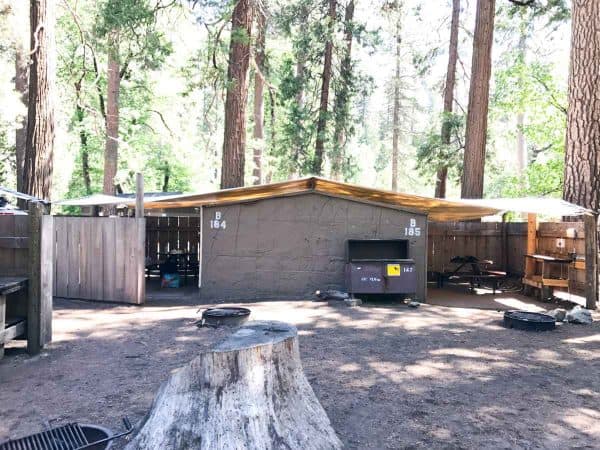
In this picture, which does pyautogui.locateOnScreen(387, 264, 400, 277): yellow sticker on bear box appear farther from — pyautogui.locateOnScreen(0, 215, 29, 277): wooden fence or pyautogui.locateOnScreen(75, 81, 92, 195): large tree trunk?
pyautogui.locateOnScreen(75, 81, 92, 195): large tree trunk

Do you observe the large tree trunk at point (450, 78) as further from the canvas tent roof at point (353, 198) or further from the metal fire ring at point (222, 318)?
the metal fire ring at point (222, 318)

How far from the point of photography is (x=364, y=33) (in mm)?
19531

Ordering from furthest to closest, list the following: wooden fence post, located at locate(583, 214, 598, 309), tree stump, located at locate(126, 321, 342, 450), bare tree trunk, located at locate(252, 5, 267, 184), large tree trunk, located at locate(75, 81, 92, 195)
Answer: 1. large tree trunk, located at locate(75, 81, 92, 195)
2. bare tree trunk, located at locate(252, 5, 267, 184)
3. wooden fence post, located at locate(583, 214, 598, 309)
4. tree stump, located at locate(126, 321, 342, 450)

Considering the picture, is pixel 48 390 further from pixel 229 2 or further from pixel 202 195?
pixel 229 2

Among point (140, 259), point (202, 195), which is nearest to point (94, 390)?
point (140, 259)

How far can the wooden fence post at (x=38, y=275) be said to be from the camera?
19.0ft

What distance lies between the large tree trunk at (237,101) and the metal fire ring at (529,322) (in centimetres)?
769

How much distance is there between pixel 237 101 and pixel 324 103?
7636mm

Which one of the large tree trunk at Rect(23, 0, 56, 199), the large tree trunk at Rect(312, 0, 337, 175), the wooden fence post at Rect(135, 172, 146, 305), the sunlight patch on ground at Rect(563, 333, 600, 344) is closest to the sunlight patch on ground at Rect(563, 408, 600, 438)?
the sunlight patch on ground at Rect(563, 333, 600, 344)

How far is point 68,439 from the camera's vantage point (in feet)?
11.6

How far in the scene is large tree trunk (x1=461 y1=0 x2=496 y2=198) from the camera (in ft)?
47.4

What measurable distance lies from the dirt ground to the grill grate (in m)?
0.26

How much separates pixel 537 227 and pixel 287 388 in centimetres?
1011

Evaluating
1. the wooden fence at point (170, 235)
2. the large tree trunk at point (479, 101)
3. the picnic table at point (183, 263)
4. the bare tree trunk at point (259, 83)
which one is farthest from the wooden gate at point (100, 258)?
the large tree trunk at point (479, 101)
